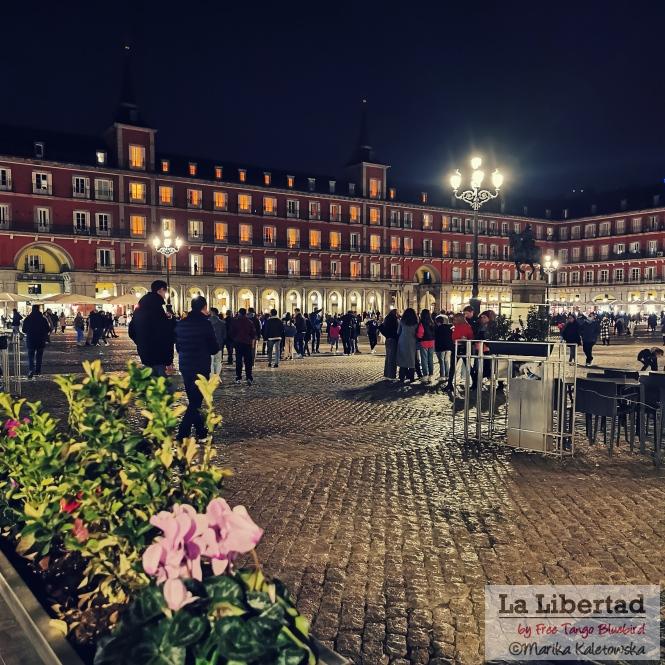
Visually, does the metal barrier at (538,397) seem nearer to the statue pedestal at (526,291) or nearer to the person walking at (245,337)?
the person walking at (245,337)

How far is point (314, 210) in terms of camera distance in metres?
53.2

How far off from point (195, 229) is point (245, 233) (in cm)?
433

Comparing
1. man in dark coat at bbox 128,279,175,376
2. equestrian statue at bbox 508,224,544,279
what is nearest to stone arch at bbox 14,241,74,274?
equestrian statue at bbox 508,224,544,279

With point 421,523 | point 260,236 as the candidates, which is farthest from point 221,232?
point 421,523

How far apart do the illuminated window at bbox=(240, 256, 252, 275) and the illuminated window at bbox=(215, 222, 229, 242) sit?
7.08 ft

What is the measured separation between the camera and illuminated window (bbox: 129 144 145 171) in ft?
146

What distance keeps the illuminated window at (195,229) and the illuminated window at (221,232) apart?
53.7 inches

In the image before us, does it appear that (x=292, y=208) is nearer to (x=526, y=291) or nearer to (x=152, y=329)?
(x=526, y=291)

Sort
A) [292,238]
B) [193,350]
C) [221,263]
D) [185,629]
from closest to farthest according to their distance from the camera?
[185,629]
[193,350]
[221,263]
[292,238]

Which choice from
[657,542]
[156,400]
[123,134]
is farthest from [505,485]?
[123,134]

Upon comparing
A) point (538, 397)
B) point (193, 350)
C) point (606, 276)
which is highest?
point (606, 276)

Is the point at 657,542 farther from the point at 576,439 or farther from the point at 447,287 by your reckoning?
the point at 447,287

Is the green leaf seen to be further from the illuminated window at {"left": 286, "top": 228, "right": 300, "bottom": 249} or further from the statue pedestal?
the illuminated window at {"left": 286, "top": 228, "right": 300, "bottom": 249}

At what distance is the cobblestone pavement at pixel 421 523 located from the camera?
312cm
